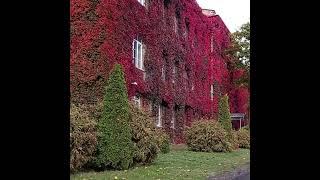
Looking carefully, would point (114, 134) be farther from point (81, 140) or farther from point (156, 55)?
point (156, 55)

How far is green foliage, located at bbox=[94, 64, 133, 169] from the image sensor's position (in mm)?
12430

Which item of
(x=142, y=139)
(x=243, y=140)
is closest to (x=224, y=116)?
(x=243, y=140)

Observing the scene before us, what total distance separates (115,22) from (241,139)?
13650 millimetres

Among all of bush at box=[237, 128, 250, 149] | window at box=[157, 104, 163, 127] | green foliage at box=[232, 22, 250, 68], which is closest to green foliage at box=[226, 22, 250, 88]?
green foliage at box=[232, 22, 250, 68]

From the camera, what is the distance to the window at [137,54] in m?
22.1

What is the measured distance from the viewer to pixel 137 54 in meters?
22.4

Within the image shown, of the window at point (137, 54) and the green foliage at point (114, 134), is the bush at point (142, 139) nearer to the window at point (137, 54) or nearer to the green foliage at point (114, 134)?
the green foliage at point (114, 134)

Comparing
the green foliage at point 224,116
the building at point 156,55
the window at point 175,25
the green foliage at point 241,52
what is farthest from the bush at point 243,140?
the green foliage at point 241,52

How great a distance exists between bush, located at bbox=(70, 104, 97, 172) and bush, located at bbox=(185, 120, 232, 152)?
34.4 ft

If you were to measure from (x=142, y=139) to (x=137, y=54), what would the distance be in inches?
377
